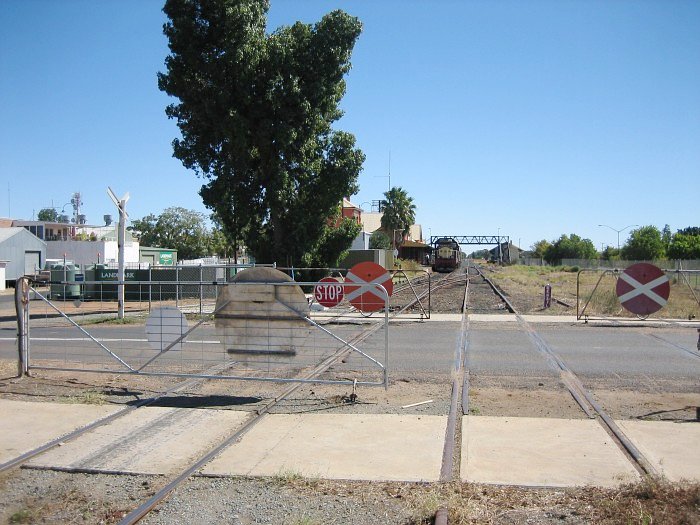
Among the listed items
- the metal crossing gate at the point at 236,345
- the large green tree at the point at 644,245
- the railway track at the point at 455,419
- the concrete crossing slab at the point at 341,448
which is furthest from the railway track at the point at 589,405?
the large green tree at the point at 644,245

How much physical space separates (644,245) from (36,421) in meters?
84.4

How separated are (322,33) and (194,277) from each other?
13426 mm

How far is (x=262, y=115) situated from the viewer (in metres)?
31.6

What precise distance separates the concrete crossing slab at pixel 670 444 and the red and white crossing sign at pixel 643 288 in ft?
30.9

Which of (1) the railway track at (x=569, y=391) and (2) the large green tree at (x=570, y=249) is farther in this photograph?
(2) the large green tree at (x=570, y=249)

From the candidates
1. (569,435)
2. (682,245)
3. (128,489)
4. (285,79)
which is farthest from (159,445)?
(682,245)

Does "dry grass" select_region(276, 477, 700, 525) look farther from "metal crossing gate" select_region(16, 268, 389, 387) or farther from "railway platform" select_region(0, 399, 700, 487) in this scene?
"metal crossing gate" select_region(16, 268, 389, 387)

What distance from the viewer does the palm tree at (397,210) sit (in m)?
89.7

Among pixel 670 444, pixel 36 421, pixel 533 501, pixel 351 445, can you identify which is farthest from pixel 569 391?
pixel 36 421

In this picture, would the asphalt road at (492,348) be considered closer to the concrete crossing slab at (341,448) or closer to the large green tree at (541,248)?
the concrete crossing slab at (341,448)

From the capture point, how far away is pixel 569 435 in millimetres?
7645

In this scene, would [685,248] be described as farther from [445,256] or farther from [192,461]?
[192,461]

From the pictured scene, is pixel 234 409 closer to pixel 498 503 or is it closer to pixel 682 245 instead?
pixel 498 503

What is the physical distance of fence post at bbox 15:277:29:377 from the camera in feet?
35.0
